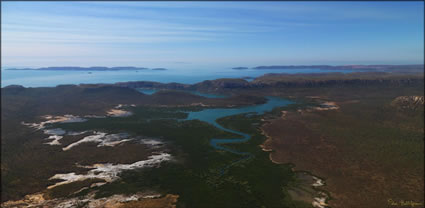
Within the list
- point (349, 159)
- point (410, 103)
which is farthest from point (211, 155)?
point (410, 103)

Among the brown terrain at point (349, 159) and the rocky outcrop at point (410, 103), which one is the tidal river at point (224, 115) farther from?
the rocky outcrop at point (410, 103)

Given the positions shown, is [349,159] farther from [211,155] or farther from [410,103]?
[410,103]

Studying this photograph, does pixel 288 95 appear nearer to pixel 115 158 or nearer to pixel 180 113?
pixel 180 113

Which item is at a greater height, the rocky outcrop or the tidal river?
the rocky outcrop

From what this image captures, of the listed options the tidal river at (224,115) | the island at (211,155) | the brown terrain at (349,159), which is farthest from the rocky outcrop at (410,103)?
the tidal river at (224,115)

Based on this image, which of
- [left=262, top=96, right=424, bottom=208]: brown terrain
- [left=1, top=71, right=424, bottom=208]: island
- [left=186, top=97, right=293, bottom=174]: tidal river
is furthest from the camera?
[left=186, top=97, right=293, bottom=174]: tidal river

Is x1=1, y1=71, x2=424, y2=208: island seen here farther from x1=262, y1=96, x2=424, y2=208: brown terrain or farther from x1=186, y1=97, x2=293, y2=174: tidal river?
x1=186, y1=97, x2=293, y2=174: tidal river

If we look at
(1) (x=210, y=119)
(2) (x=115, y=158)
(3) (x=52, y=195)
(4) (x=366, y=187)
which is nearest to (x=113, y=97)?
(1) (x=210, y=119)

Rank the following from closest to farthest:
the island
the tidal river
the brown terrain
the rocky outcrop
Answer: the brown terrain, the island, the tidal river, the rocky outcrop

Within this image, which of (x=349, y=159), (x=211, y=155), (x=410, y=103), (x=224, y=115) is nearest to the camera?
(x=349, y=159)

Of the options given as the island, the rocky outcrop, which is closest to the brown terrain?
the island

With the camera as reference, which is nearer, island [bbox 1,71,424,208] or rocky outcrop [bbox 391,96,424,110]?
island [bbox 1,71,424,208]
